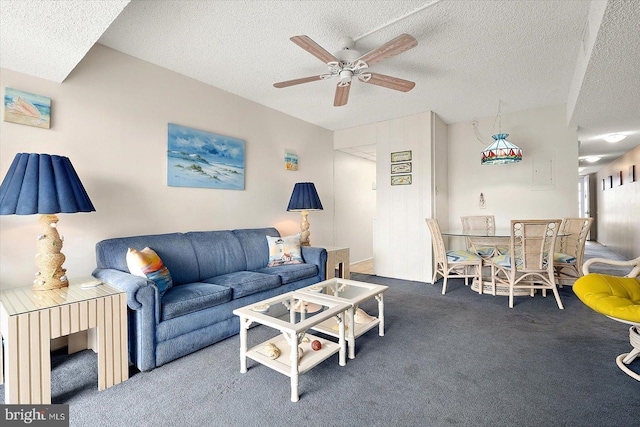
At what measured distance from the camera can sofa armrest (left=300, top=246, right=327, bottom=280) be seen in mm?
3525

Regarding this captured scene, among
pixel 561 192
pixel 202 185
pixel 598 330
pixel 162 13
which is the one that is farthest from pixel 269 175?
pixel 561 192

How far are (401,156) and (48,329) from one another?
4287 mm

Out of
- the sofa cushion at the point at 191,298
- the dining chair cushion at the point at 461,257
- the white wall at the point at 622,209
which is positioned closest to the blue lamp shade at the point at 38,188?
the sofa cushion at the point at 191,298

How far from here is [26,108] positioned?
2223 millimetres

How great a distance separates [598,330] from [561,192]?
231 cm

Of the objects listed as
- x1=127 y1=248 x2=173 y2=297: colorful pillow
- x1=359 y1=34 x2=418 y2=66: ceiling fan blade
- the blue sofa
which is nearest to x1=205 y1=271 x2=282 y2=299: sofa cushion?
the blue sofa

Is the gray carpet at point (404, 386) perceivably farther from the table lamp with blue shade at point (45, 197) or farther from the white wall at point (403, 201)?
the white wall at point (403, 201)

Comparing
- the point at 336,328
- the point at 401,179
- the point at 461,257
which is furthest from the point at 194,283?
the point at 401,179

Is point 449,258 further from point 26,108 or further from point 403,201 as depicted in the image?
point 26,108

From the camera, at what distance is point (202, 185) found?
10.9 ft

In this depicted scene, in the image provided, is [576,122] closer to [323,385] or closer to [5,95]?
[323,385]

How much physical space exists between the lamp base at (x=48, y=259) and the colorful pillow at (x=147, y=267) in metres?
0.41

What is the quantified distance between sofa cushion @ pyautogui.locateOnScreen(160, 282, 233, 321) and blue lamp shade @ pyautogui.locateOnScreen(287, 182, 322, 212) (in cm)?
171

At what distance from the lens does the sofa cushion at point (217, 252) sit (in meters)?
2.96
